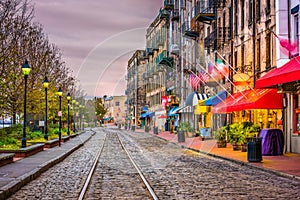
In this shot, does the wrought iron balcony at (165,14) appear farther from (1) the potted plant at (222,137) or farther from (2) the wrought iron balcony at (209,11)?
(1) the potted plant at (222,137)

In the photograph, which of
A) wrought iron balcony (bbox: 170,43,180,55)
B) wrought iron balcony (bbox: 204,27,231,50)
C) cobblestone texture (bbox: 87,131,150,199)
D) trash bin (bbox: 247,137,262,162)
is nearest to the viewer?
cobblestone texture (bbox: 87,131,150,199)

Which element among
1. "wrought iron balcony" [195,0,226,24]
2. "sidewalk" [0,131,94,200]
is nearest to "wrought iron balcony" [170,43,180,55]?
"wrought iron balcony" [195,0,226,24]

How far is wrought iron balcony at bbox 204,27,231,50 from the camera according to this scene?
125ft

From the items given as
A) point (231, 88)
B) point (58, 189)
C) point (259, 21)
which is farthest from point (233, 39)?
point (58, 189)

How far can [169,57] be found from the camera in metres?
68.8

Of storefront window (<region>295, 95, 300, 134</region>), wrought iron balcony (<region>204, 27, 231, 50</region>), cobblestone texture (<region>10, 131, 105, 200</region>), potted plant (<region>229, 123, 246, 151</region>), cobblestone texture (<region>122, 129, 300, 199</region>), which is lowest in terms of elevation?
cobblestone texture (<region>10, 131, 105, 200</region>)

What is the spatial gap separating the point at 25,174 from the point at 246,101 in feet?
52.1

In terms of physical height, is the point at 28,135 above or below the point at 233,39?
below

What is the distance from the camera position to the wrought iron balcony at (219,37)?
125 ft

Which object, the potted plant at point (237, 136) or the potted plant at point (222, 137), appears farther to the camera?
the potted plant at point (222, 137)

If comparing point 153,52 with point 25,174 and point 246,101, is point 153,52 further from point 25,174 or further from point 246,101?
point 25,174

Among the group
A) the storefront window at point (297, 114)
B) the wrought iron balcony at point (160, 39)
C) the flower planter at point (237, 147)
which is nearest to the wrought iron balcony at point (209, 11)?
the flower planter at point (237, 147)

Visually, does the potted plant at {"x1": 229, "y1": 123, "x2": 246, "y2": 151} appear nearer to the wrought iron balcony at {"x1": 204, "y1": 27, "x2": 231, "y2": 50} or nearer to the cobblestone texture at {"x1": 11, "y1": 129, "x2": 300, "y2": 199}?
the cobblestone texture at {"x1": 11, "y1": 129, "x2": 300, "y2": 199}

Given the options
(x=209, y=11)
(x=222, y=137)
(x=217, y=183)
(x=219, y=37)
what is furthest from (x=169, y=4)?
(x=217, y=183)
